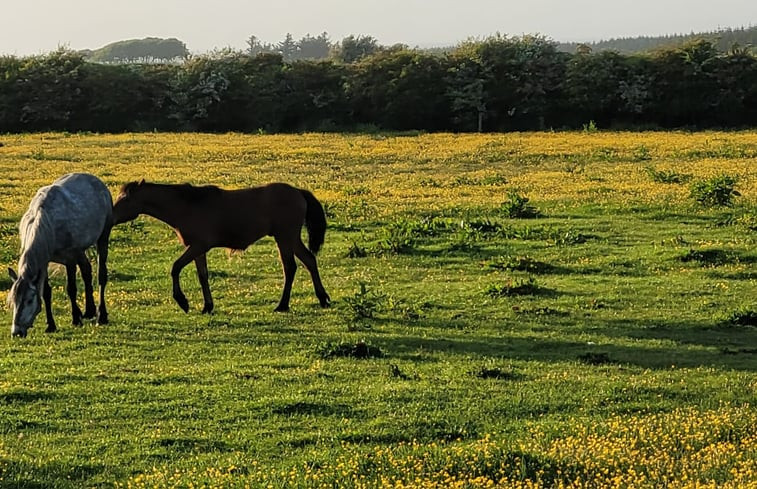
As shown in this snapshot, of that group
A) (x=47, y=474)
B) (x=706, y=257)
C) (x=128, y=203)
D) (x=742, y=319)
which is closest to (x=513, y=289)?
(x=742, y=319)

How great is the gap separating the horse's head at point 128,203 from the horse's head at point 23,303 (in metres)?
2.27

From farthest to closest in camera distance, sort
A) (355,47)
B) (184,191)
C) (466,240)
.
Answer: (355,47) → (466,240) → (184,191)

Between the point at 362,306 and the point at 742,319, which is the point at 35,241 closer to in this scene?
the point at 362,306

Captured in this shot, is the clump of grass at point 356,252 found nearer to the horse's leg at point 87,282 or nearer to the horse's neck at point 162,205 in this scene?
the horse's neck at point 162,205

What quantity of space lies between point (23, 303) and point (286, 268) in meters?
3.87

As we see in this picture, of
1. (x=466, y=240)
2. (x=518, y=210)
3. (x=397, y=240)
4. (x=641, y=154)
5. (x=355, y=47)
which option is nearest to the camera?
(x=397, y=240)

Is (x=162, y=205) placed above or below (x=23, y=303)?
above

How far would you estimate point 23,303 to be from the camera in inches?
440

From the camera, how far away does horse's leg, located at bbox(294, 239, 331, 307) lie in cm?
1362

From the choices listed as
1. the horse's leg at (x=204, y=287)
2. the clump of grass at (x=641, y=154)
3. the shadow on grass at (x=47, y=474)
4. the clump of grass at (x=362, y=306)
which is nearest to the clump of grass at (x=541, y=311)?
the clump of grass at (x=362, y=306)

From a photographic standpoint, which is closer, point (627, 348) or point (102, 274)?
point (627, 348)

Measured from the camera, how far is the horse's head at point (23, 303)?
11.2 metres

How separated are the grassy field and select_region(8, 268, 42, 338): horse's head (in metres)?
0.27

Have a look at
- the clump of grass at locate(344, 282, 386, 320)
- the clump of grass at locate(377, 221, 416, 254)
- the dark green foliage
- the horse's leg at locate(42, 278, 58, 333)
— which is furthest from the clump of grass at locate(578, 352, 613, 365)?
the dark green foliage
